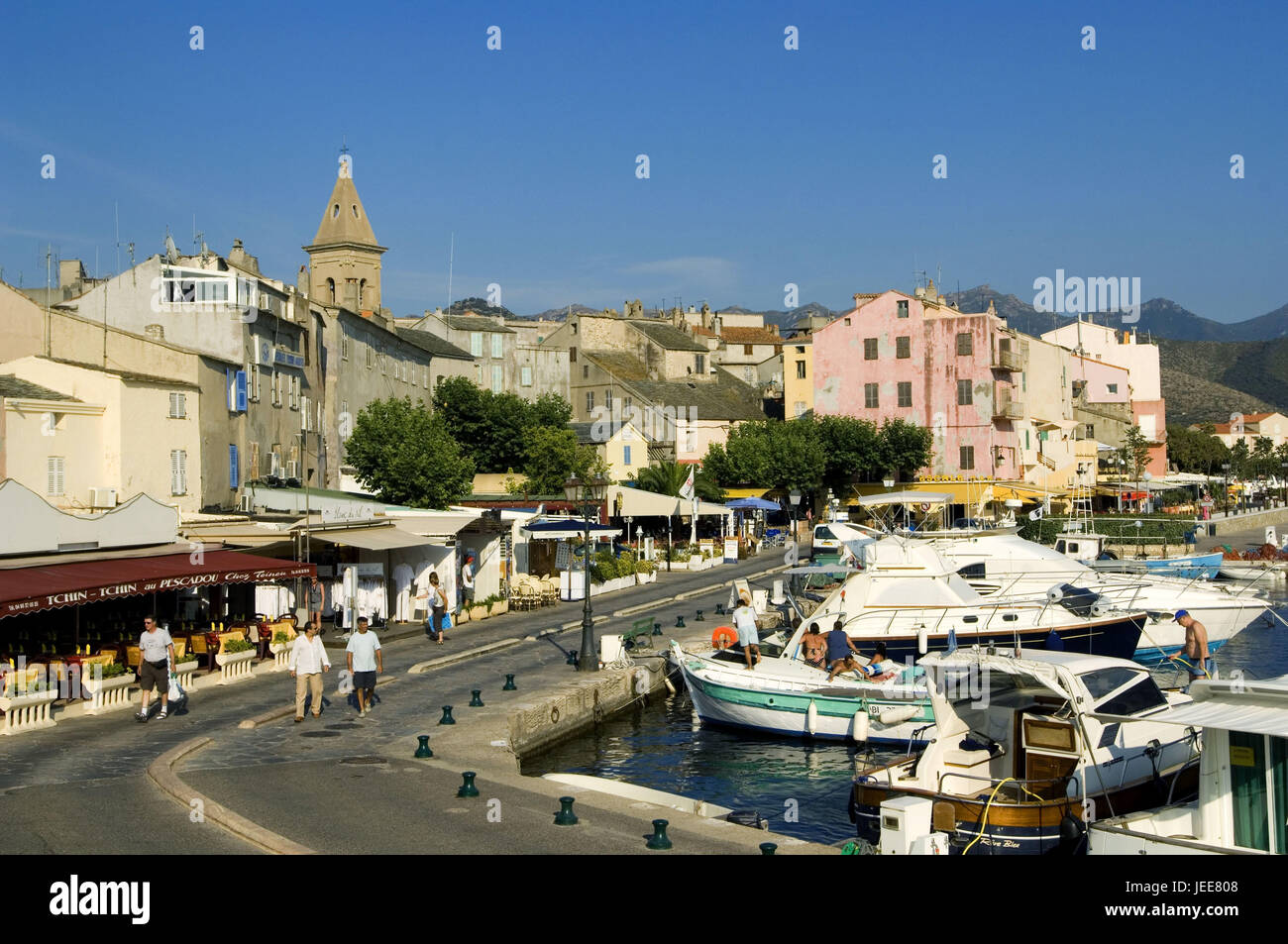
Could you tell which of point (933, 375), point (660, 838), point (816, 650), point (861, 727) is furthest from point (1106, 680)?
point (933, 375)

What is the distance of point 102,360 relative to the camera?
118ft

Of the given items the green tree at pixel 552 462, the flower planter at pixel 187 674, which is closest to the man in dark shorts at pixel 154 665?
the flower planter at pixel 187 674

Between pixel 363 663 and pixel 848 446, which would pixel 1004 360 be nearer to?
pixel 848 446

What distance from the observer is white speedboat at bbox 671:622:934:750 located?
77.3 ft

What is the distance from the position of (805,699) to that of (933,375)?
63.2 meters

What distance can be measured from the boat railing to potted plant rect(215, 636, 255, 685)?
15.6 m

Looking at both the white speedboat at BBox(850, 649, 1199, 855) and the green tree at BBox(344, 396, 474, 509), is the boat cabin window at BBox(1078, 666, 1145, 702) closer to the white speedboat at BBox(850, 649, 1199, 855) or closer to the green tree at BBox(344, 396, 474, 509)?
the white speedboat at BBox(850, 649, 1199, 855)

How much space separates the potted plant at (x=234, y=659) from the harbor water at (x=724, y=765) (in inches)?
284

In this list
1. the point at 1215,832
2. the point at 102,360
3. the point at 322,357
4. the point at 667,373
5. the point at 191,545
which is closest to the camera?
the point at 1215,832

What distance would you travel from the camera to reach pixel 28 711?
20250 mm
